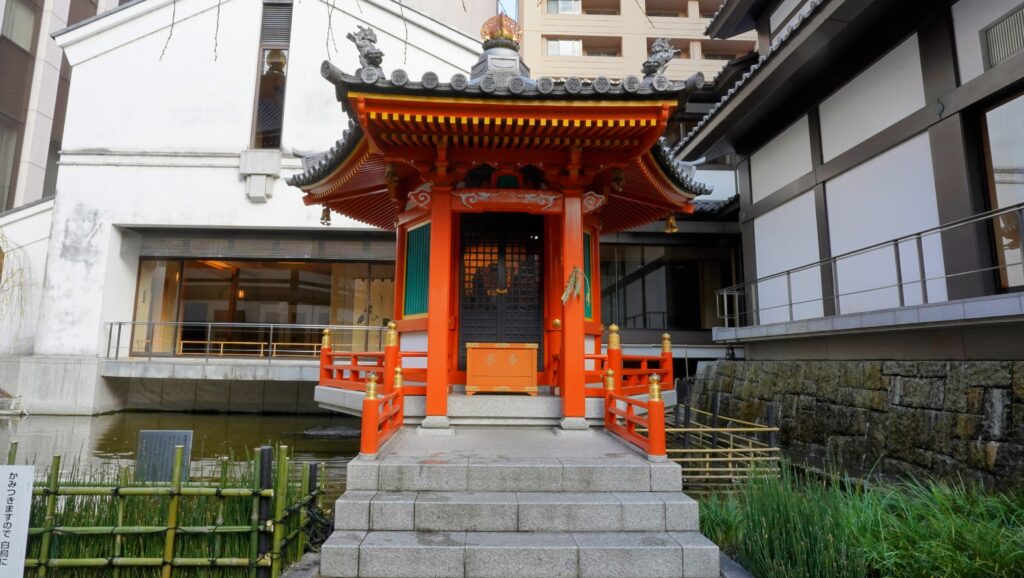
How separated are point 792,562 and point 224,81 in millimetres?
17050

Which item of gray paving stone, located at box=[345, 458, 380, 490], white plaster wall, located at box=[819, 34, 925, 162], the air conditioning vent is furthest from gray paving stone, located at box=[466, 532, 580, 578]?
white plaster wall, located at box=[819, 34, 925, 162]

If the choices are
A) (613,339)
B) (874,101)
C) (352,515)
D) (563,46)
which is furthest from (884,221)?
(563,46)

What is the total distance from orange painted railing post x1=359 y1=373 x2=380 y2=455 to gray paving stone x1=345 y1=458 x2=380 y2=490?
0.18m

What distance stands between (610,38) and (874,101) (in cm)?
2188

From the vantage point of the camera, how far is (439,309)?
20.5ft

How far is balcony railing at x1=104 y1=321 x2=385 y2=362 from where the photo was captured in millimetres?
14484

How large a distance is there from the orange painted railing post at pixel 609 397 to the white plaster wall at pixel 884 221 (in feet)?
14.0

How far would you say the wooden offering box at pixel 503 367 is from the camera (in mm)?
6711

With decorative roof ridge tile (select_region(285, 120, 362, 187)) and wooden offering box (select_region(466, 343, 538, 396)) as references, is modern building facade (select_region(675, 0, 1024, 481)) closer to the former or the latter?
wooden offering box (select_region(466, 343, 538, 396))

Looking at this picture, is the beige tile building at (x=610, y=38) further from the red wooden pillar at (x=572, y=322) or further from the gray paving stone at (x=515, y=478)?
the gray paving stone at (x=515, y=478)

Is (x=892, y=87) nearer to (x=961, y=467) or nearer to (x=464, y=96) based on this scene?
(x=961, y=467)

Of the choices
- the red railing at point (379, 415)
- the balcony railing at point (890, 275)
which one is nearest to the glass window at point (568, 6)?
the balcony railing at point (890, 275)

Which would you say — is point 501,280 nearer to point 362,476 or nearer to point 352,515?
point 362,476

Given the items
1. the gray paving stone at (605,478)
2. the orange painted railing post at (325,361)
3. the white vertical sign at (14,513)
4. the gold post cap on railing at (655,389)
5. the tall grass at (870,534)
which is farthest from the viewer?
the orange painted railing post at (325,361)
